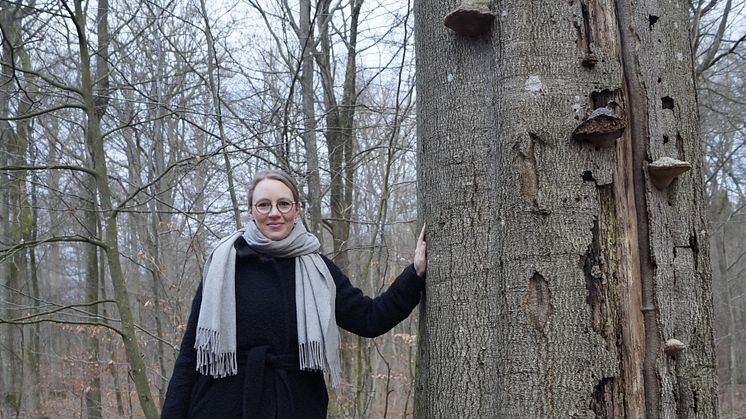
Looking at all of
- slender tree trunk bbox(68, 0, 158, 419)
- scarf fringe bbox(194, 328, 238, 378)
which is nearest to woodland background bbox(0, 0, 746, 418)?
slender tree trunk bbox(68, 0, 158, 419)

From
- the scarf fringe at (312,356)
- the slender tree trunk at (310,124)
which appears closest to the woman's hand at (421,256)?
the scarf fringe at (312,356)

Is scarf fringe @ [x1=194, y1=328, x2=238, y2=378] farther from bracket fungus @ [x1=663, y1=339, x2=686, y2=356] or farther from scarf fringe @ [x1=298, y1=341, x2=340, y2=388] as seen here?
bracket fungus @ [x1=663, y1=339, x2=686, y2=356]

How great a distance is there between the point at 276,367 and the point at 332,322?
32cm

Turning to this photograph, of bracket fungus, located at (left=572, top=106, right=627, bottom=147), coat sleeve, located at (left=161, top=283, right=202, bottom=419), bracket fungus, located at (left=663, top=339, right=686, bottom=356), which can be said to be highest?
bracket fungus, located at (left=572, top=106, right=627, bottom=147)

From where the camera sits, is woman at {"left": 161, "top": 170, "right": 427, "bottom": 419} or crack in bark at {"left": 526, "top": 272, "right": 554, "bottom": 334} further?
woman at {"left": 161, "top": 170, "right": 427, "bottom": 419}

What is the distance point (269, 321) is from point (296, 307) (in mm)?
143

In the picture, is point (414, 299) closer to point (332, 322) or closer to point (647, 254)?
point (332, 322)

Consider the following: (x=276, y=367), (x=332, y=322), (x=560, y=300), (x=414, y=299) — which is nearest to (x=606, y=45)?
(x=560, y=300)

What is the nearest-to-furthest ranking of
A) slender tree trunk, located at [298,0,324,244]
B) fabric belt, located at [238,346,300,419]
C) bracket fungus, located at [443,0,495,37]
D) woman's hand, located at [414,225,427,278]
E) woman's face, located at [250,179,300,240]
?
bracket fungus, located at [443,0,495,37] < woman's hand, located at [414,225,427,278] < fabric belt, located at [238,346,300,419] < woman's face, located at [250,179,300,240] < slender tree trunk, located at [298,0,324,244]

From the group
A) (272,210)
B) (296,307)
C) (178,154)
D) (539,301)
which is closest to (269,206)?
(272,210)

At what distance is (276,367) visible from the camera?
2.75 metres

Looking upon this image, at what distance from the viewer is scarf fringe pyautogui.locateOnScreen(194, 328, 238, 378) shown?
2.67m

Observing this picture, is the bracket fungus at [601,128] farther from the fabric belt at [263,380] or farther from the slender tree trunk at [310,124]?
the slender tree trunk at [310,124]

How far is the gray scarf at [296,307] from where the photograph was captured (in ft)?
8.82
